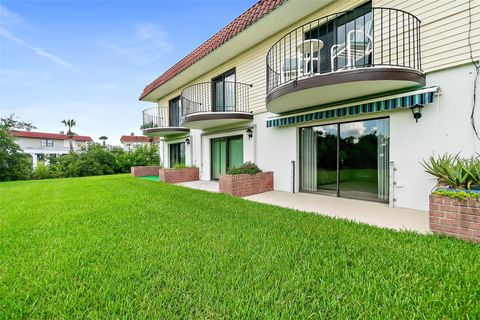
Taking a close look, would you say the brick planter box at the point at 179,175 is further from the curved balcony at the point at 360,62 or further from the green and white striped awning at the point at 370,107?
the curved balcony at the point at 360,62

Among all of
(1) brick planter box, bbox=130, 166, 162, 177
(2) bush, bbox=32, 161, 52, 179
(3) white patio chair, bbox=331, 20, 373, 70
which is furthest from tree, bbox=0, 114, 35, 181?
(3) white patio chair, bbox=331, 20, 373, 70

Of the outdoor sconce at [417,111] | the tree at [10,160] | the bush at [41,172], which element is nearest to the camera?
the outdoor sconce at [417,111]

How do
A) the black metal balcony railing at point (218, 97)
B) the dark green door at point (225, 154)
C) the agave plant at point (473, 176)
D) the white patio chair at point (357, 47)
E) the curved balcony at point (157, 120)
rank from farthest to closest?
the curved balcony at point (157, 120) < the dark green door at point (225, 154) < the black metal balcony railing at point (218, 97) < the white patio chair at point (357, 47) < the agave plant at point (473, 176)

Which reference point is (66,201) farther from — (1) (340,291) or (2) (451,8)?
(2) (451,8)

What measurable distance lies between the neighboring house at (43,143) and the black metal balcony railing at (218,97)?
38.1 metres

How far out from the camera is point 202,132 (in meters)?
14.1

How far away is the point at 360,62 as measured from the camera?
23.1 ft

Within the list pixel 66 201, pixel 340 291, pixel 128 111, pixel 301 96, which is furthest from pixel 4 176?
pixel 340 291

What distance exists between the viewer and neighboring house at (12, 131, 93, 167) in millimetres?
42719

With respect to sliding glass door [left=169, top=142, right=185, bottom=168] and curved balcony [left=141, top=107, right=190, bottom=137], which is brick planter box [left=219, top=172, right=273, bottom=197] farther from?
curved balcony [left=141, top=107, right=190, bottom=137]

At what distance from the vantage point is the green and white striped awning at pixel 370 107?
5.49 meters

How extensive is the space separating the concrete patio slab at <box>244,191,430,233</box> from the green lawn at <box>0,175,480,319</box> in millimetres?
689

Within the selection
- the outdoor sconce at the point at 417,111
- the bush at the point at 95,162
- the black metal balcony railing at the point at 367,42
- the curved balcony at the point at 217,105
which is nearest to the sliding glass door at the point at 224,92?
the curved balcony at the point at 217,105

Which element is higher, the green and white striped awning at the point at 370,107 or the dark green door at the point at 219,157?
the green and white striped awning at the point at 370,107
